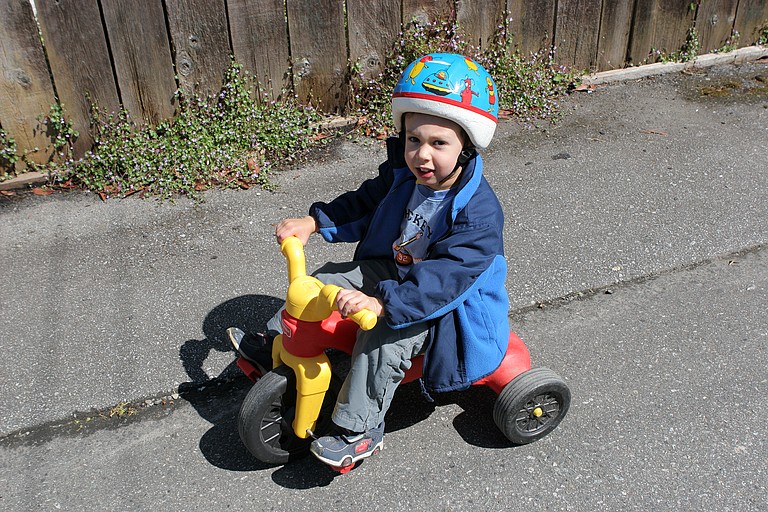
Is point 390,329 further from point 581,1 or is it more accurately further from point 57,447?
point 581,1

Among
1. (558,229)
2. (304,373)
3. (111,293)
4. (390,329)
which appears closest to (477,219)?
(390,329)

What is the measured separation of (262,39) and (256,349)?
2392 millimetres

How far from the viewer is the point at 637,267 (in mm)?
3803

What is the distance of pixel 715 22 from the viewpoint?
224 inches

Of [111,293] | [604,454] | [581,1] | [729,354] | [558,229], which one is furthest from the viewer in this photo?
[581,1]

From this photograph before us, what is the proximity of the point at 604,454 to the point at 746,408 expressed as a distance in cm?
66

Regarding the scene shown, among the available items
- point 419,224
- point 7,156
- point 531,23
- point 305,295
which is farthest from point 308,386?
point 531,23

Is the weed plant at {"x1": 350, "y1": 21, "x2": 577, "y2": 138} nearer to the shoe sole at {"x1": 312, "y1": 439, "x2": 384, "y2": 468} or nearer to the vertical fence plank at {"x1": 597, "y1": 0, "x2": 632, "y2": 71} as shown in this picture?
the vertical fence plank at {"x1": 597, "y1": 0, "x2": 632, "y2": 71}

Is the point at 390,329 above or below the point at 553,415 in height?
above

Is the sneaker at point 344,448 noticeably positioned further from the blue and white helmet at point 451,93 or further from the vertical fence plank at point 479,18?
the vertical fence plank at point 479,18

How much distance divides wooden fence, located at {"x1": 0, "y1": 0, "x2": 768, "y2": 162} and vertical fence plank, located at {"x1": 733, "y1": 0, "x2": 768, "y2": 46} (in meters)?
0.80

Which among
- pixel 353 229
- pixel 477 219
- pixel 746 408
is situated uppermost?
pixel 477 219

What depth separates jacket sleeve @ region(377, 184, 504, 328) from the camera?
238 cm

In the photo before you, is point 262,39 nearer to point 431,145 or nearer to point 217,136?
point 217,136
